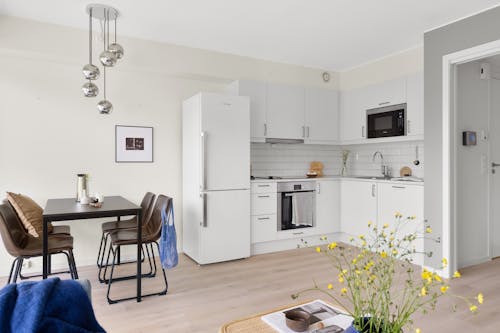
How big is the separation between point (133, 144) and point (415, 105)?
3.49 metres

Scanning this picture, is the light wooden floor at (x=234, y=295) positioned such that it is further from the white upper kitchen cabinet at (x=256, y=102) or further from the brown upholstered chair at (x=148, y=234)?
the white upper kitchen cabinet at (x=256, y=102)

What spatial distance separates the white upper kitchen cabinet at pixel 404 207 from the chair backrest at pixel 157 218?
2648 millimetres

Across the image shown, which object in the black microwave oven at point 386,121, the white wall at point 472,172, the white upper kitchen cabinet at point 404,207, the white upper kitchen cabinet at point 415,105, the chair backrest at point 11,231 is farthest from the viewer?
the black microwave oven at point 386,121

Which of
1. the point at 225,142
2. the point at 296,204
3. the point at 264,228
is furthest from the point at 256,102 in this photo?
the point at 264,228

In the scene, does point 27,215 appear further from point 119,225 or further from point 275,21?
point 275,21

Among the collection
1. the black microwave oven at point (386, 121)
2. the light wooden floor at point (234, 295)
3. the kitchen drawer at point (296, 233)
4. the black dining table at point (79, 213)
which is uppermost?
the black microwave oven at point (386, 121)

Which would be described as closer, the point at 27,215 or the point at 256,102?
the point at 27,215

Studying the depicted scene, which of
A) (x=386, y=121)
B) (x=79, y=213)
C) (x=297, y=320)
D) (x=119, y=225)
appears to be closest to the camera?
(x=297, y=320)

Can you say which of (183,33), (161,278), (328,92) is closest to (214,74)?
(183,33)

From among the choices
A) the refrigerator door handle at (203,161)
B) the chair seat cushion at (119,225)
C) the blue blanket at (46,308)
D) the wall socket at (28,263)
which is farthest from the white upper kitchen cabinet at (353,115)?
the blue blanket at (46,308)

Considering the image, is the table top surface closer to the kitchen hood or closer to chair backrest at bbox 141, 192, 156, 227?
chair backrest at bbox 141, 192, 156, 227

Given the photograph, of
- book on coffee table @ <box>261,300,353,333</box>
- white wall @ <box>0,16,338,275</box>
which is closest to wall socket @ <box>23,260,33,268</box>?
white wall @ <box>0,16,338,275</box>

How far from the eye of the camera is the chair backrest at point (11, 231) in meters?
2.75

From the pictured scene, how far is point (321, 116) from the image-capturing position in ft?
17.3
